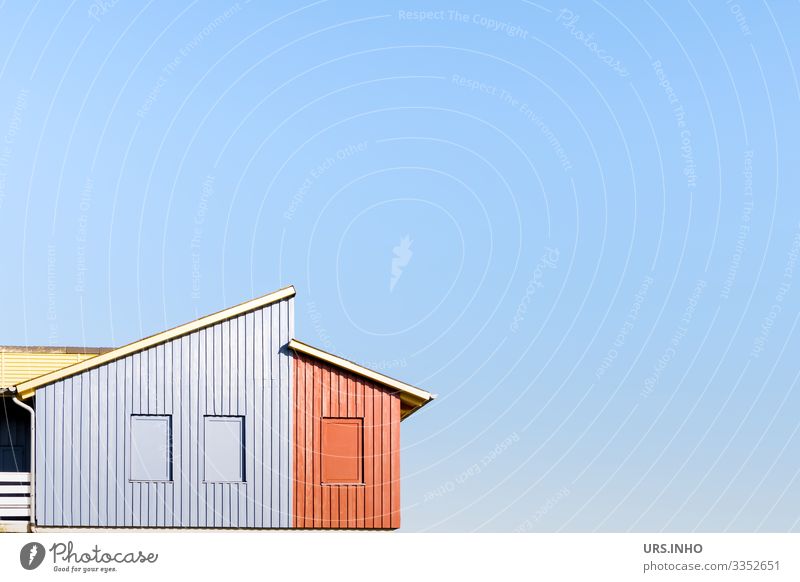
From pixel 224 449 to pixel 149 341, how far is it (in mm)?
3235

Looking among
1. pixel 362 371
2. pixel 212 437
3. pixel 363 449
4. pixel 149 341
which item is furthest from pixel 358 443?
pixel 149 341

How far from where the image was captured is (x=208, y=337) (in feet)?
116

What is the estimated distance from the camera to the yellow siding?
132ft

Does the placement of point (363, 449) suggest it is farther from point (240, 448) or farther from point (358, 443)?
point (240, 448)

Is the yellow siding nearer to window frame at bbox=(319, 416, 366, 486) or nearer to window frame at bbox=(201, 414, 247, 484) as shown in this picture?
window frame at bbox=(201, 414, 247, 484)

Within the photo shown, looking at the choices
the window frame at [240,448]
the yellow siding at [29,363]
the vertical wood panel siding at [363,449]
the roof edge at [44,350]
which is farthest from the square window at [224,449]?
the roof edge at [44,350]

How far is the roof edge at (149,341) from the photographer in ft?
116

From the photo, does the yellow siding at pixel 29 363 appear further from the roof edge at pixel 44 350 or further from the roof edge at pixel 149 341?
the roof edge at pixel 149 341

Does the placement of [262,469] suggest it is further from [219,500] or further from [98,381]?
[98,381]
